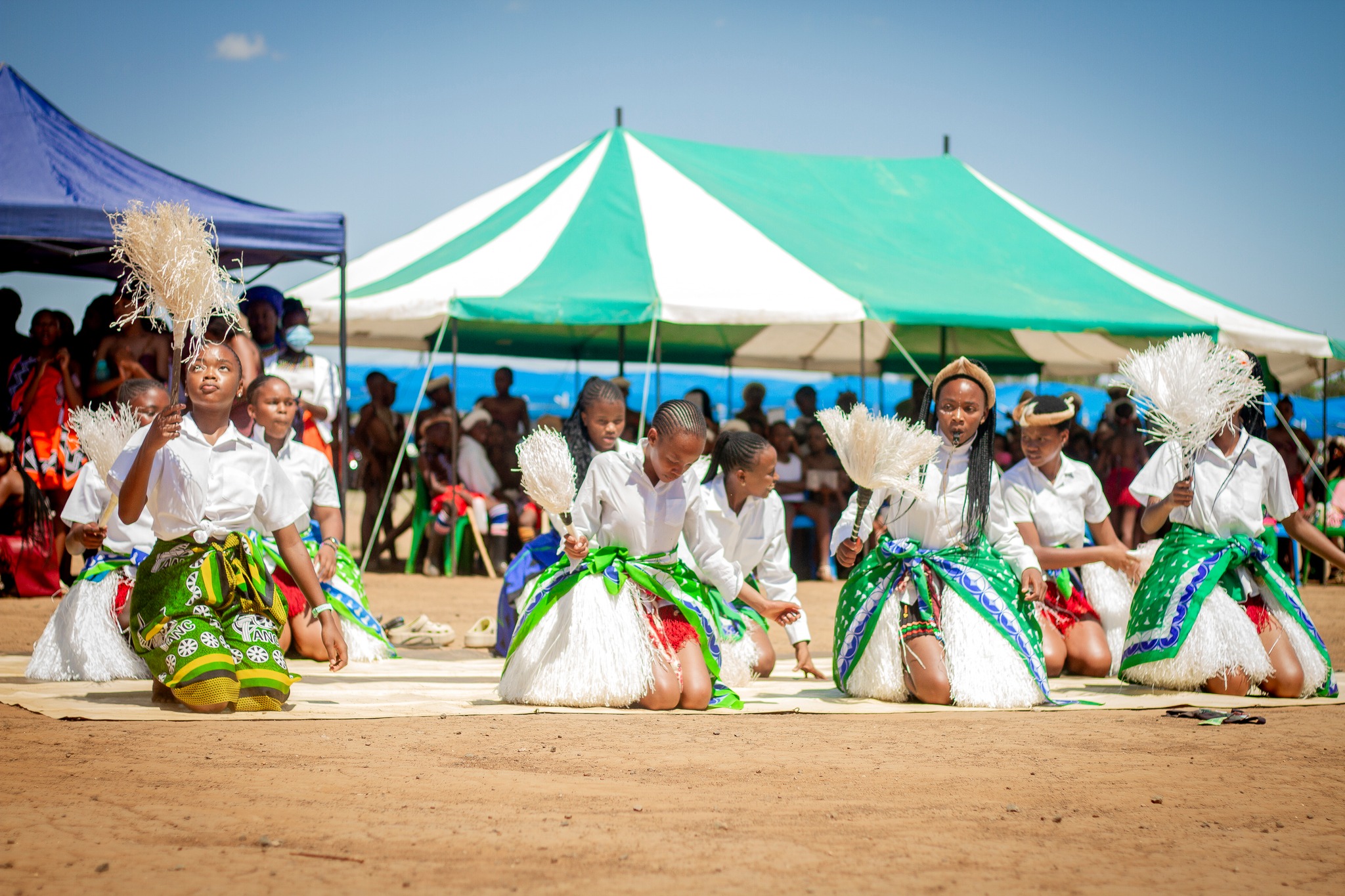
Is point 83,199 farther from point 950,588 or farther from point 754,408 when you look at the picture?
point 754,408

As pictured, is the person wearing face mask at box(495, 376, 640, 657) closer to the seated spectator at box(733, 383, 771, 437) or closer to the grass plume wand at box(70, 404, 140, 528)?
the grass plume wand at box(70, 404, 140, 528)

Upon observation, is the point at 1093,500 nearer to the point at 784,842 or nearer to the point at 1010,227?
the point at 784,842

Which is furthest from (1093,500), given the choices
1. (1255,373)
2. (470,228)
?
(470,228)

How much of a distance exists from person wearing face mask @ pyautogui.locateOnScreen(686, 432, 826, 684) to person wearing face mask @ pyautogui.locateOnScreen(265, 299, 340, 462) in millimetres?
3485

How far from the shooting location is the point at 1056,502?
638 cm

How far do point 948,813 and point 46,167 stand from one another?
740 centimetres

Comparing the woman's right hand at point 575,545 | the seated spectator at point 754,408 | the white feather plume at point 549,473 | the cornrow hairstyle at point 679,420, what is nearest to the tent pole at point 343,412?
the white feather plume at point 549,473

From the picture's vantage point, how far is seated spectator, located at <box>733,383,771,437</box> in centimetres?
1270

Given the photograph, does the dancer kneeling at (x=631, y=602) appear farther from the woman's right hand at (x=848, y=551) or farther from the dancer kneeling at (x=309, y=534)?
the dancer kneeling at (x=309, y=534)

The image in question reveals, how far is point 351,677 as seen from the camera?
19.0 feet

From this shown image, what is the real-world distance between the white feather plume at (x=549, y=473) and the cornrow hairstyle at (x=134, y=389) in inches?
95.0

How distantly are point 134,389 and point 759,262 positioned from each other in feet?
19.5

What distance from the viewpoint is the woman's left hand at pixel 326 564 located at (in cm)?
571

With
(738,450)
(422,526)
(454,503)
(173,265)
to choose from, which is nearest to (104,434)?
(173,265)
